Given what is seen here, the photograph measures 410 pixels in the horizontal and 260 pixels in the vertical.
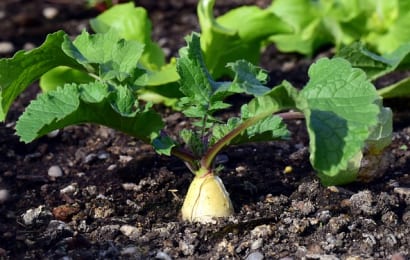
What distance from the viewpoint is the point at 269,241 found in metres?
1.88

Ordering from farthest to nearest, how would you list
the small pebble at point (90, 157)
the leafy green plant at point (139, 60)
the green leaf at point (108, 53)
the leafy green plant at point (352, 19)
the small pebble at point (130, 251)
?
the leafy green plant at point (352, 19) < the leafy green plant at point (139, 60) < the small pebble at point (90, 157) < the green leaf at point (108, 53) < the small pebble at point (130, 251)

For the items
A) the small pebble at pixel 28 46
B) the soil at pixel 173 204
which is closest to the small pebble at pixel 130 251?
the soil at pixel 173 204

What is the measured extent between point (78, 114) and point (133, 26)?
2.83 feet

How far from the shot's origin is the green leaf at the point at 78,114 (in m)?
1.75

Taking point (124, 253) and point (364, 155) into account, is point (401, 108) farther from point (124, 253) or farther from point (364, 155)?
point (124, 253)

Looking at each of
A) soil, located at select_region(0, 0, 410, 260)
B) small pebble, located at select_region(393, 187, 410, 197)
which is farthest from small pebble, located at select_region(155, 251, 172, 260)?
small pebble, located at select_region(393, 187, 410, 197)

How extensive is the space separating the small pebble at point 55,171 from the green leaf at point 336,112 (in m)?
0.81

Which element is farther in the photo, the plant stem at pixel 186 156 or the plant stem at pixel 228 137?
the plant stem at pixel 186 156

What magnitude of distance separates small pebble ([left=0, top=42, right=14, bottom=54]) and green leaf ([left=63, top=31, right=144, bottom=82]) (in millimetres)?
1188

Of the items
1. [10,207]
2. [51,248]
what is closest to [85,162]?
[10,207]

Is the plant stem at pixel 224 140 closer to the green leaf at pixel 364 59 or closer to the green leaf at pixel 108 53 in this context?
the green leaf at pixel 108 53

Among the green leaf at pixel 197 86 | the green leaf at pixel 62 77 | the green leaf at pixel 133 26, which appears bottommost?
the green leaf at pixel 62 77

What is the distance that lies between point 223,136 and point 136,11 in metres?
0.87

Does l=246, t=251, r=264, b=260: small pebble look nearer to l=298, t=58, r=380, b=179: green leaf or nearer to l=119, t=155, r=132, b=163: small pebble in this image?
l=298, t=58, r=380, b=179: green leaf
